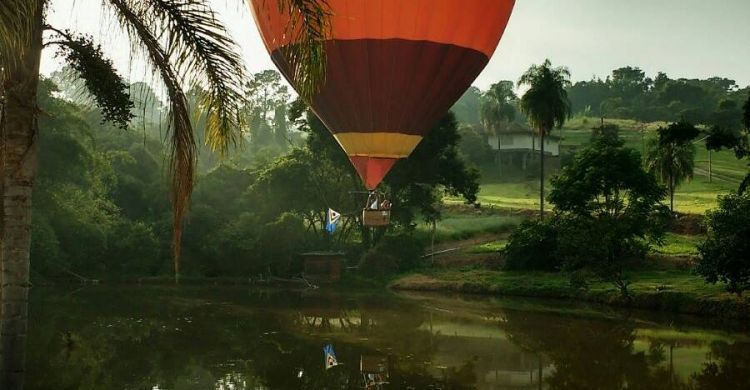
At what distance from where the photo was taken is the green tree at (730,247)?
89.0 feet

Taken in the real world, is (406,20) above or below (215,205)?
above

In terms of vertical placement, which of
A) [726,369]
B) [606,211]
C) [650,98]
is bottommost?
[726,369]

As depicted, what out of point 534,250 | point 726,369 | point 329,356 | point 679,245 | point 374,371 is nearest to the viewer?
point 374,371

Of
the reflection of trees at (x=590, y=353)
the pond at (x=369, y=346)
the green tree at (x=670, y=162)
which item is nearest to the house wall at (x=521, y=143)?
the green tree at (x=670, y=162)

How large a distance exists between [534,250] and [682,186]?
39.3m

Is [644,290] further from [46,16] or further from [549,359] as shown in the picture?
[46,16]

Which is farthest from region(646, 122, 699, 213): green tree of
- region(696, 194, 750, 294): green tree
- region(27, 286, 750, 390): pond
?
region(696, 194, 750, 294): green tree

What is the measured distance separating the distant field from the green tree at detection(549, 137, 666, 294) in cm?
2114

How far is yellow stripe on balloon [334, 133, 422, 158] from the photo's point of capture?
22.7 metres

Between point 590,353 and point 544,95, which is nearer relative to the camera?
point 590,353

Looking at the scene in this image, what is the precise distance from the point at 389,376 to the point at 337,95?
26.3 feet

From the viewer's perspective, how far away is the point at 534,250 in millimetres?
42250

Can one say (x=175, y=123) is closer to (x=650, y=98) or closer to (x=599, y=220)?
(x=599, y=220)

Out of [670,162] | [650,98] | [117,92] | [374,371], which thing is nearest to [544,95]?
[670,162]
